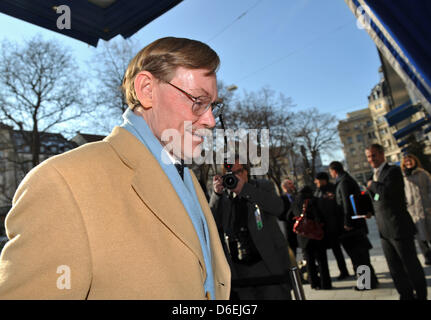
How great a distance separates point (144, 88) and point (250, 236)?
2.42 meters

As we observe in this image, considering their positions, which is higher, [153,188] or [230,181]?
[230,181]

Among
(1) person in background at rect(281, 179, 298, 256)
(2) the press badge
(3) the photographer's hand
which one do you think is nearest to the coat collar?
(3) the photographer's hand

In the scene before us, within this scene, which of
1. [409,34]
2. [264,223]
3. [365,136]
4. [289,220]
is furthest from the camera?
[365,136]

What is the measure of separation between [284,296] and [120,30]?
2968 millimetres

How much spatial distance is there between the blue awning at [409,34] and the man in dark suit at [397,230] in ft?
6.73

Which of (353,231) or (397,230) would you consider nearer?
(397,230)

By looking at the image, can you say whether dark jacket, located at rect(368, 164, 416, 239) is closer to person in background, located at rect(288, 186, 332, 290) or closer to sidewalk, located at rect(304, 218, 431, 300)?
sidewalk, located at rect(304, 218, 431, 300)

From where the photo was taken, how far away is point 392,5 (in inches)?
69.9

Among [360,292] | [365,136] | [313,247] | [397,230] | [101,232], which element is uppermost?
[365,136]

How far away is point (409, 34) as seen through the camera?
5.90 ft

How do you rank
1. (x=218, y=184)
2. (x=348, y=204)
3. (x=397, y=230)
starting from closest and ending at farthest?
(x=218, y=184), (x=397, y=230), (x=348, y=204)

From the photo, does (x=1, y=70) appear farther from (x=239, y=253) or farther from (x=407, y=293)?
(x=407, y=293)

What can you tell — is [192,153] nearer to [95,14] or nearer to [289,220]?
[95,14]

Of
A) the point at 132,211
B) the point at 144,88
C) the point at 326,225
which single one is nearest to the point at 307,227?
the point at 326,225
